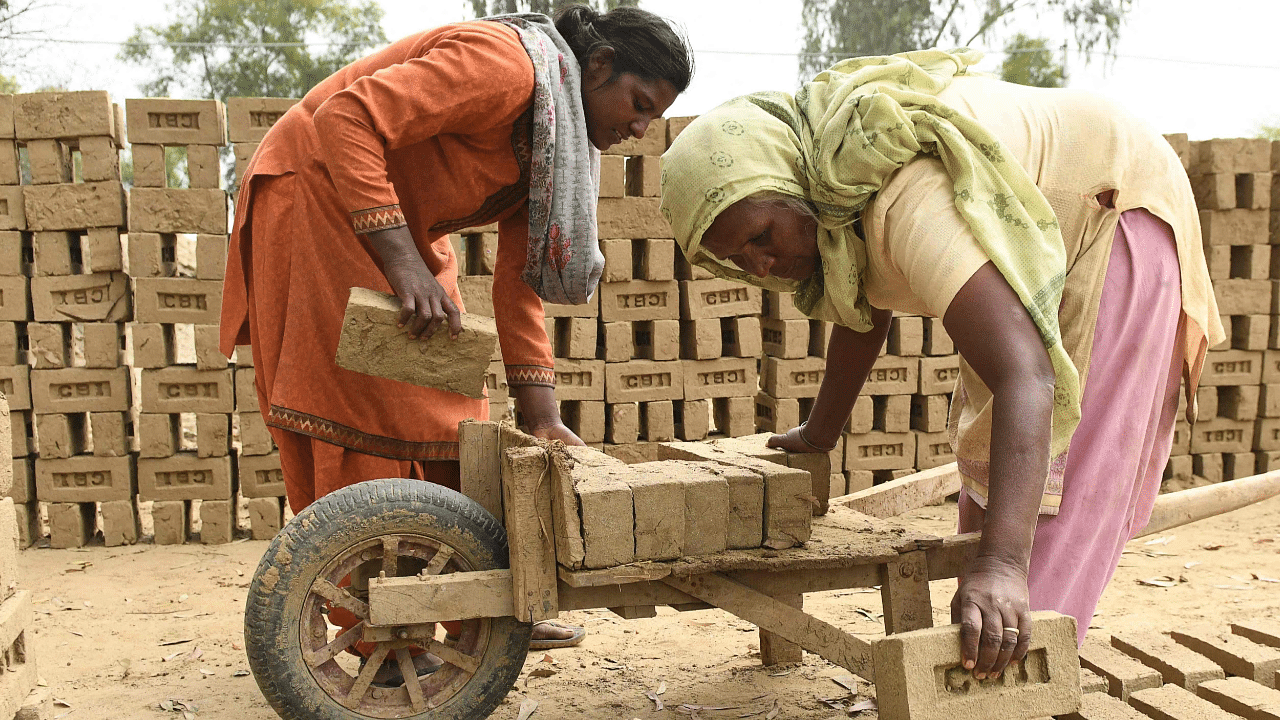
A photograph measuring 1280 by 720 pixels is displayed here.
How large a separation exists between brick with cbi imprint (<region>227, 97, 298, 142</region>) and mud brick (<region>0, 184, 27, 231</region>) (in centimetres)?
113

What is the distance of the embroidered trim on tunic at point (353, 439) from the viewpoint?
9.11 ft

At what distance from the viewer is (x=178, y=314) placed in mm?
5520

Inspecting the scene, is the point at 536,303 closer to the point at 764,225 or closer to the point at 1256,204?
→ the point at 764,225

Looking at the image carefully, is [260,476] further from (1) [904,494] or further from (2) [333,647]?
(1) [904,494]

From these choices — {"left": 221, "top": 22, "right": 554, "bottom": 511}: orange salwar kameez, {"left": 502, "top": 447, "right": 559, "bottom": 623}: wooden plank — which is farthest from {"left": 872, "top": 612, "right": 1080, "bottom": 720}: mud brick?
{"left": 221, "top": 22, "right": 554, "bottom": 511}: orange salwar kameez

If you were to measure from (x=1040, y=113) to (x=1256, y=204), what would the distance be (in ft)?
17.5

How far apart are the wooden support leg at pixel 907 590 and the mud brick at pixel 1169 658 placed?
45.4 inches

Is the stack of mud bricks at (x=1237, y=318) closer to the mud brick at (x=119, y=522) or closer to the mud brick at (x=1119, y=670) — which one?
the mud brick at (x=1119, y=670)

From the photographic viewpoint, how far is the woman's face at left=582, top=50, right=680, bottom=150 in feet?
9.28

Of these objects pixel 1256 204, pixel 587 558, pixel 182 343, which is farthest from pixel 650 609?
pixel 182 343

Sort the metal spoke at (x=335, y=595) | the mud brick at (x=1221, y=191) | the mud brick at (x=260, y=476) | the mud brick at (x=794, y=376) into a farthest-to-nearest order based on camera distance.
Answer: the mud brick at (x=1221, y=191) → the mud brick at (x=794, y=376) → the mud brick at (x=260, y=476) → the metal spoke at (x=335, y=595)

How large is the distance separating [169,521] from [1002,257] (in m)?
5.04

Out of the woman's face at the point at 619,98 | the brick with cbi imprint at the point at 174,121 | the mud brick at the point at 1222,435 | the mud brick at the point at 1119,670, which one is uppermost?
the brick with cbi imprint at the point at 174,121

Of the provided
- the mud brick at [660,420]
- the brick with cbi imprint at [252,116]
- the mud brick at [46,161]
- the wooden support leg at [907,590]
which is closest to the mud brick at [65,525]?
the mud brick at [46,161]
